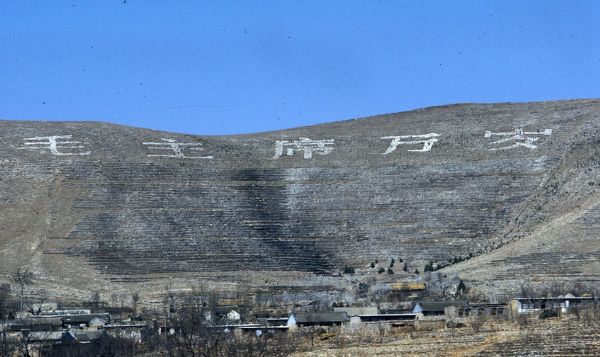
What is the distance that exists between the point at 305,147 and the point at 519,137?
1272 cm

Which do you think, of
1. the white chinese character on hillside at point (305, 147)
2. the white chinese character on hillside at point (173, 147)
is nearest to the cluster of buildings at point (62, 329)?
the white chinese character on hillside at point (173, 147)

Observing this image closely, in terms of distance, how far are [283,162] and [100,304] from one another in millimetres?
28717

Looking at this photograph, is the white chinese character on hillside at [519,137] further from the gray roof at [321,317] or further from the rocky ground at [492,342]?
the rocky ground at [492,342]

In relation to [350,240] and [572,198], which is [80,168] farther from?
[572,198]

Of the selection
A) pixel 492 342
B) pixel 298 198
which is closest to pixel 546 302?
pixel 492 342

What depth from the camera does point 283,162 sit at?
87375mm

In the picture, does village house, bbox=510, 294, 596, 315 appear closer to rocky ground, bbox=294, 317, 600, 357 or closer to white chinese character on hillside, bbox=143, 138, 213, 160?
rocky ground, bbox=294, 317, 600, 357

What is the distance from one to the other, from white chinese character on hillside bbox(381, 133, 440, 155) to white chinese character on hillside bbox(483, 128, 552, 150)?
3.24 metres

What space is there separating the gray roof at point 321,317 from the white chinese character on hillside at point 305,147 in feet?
131

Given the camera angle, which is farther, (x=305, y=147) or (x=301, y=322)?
(x=305, y=147)

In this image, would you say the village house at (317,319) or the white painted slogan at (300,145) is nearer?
the village house at (317,319)

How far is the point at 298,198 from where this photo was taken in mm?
80062

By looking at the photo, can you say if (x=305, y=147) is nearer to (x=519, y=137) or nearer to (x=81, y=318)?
(x=519, y=137)

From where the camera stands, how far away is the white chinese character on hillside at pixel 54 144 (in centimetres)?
8825
